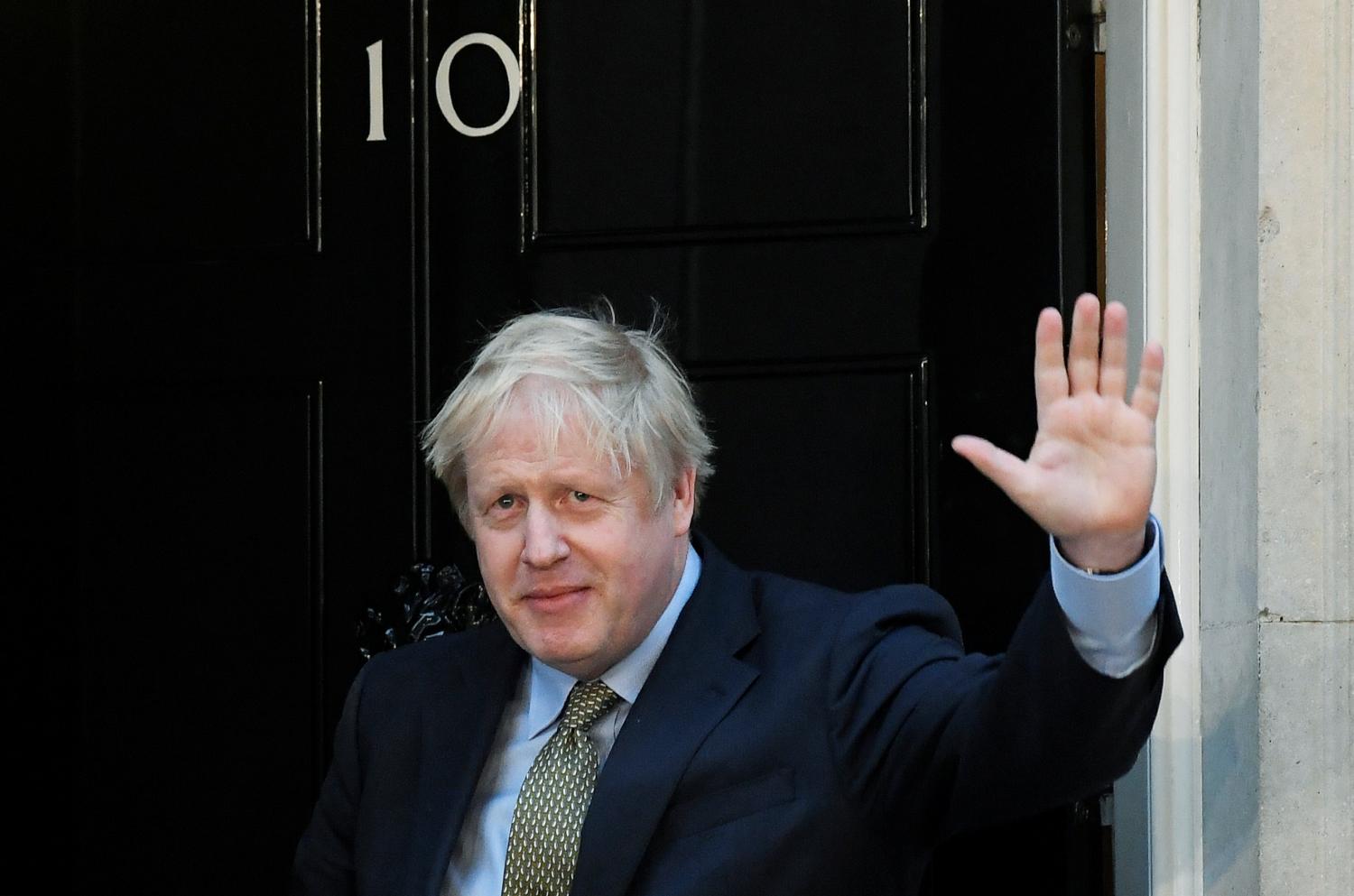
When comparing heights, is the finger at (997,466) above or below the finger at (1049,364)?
below

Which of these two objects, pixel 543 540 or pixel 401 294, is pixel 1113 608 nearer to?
pixel 543 540

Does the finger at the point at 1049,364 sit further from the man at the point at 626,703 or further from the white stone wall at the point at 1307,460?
the white stone wall at the point at 1307,460

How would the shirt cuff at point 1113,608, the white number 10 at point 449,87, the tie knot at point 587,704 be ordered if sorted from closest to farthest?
the shirt cuff at point 1113,608
the tie knot at point 587,704
the white number 10 at point 449,87

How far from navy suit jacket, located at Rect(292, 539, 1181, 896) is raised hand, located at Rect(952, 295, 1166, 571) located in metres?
0.16

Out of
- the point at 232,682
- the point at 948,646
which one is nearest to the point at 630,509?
the point at 948,646

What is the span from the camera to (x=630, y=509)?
2.93 metres

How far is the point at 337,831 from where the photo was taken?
10.6 feet

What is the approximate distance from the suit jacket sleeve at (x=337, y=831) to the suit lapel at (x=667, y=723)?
0.57 meters

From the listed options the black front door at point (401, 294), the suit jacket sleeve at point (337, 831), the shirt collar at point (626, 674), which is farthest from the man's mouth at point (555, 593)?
the black front door at point (401, 294)

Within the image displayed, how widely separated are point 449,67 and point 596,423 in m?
1.24

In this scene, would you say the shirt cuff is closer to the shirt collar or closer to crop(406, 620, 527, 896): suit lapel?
the shirt collar

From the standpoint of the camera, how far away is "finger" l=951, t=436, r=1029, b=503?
2.17m

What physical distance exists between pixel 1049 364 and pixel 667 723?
97 cm

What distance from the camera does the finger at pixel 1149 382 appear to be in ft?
6.98
